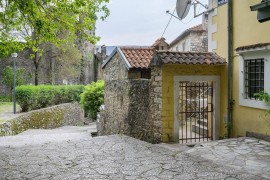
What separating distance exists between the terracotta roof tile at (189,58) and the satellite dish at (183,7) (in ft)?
4.98

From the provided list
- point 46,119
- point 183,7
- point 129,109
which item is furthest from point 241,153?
point 46,119

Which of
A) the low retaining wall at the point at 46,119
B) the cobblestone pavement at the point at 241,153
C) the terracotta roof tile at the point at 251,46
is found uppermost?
the terracotta roof tile at the point at 251,46

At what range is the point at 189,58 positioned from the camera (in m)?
8.67

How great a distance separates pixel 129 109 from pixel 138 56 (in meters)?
2.28

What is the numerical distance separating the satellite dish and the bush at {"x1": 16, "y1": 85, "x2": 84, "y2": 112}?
46.7 feet

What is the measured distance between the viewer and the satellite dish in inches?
381

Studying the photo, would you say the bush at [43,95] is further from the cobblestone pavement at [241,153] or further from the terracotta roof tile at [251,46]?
the terracotta roof tile at [251,46]

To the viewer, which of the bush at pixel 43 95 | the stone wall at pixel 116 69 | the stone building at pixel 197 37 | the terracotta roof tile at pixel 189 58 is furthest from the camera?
the bush at pixel 43 95

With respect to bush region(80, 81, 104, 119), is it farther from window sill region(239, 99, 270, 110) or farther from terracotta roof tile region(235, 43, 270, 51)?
terracotta roof tile region(235, 43, 270, 51)

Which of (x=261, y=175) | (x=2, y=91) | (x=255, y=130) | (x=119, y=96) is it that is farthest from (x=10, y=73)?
(x=261, y=175)

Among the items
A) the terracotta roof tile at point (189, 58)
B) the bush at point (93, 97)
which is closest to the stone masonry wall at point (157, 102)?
the terracotta roof tile at point (189, 58)

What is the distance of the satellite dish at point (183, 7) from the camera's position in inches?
381

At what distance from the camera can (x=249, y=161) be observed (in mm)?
6117

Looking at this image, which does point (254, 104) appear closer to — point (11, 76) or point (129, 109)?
point (129, 109)
